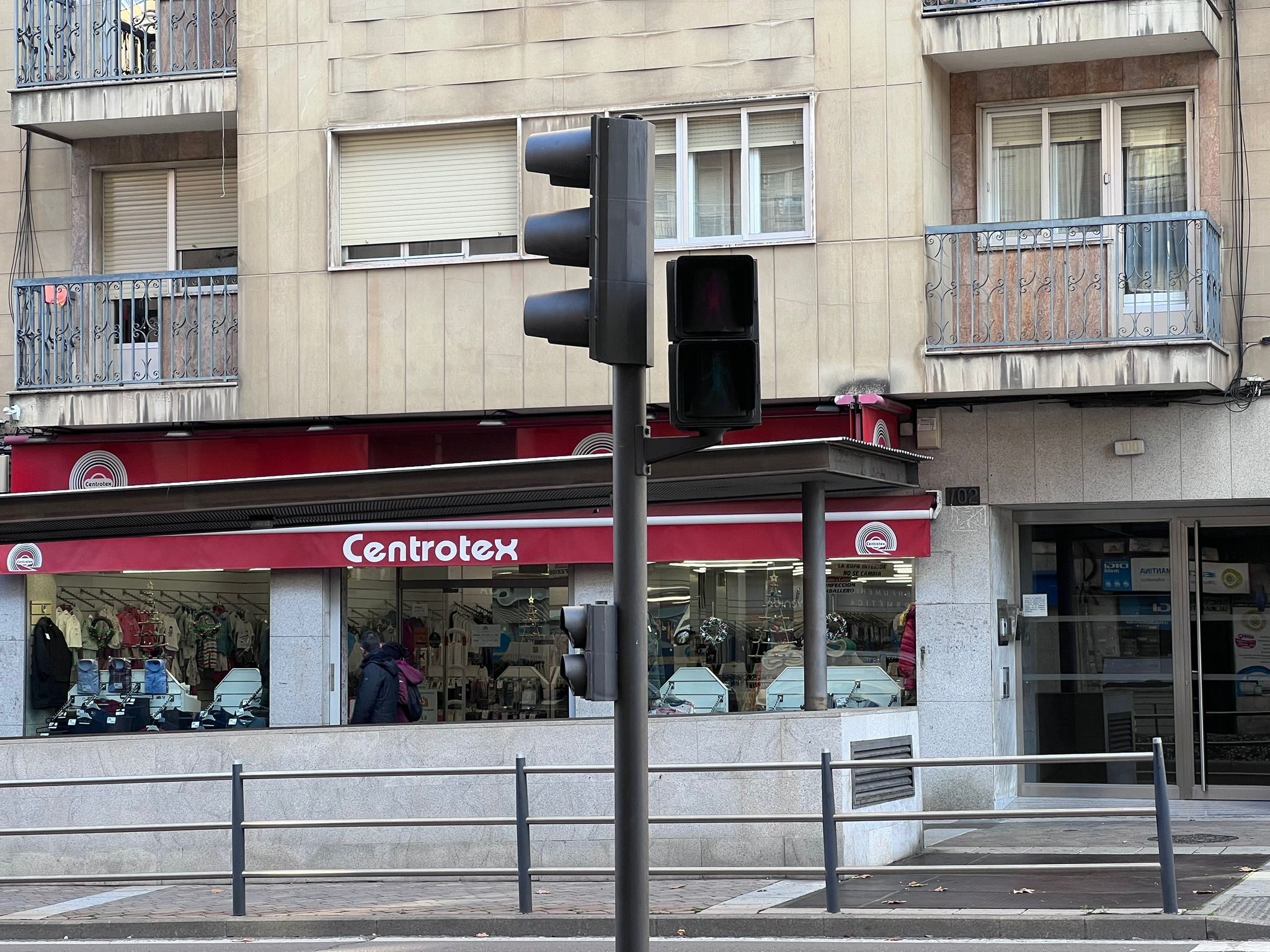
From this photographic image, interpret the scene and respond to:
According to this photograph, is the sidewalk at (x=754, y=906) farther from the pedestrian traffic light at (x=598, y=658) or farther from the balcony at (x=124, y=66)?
the balcony at (x=124, y=66)

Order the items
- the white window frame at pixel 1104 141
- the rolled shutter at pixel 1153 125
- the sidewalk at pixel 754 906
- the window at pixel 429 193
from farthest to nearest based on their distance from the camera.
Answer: the window at pixel 429 193
the rolled shutter at pixel 1153 125
the white window frame at pixel 1104 141
the sidewalk at pixel 754 906

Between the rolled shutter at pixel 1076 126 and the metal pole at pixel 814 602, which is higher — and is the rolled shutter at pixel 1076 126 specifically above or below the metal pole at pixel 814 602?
above

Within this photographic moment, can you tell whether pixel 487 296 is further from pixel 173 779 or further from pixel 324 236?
pixel 173 779

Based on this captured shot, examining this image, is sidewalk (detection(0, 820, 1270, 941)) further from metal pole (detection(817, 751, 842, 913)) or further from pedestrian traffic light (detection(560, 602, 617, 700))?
pedestrian traffic light (detection(560, 602, 617, 700))

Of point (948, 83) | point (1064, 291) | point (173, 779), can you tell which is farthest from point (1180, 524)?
point (173, 779)

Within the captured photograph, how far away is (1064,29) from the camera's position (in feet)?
51.9

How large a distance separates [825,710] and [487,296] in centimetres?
619

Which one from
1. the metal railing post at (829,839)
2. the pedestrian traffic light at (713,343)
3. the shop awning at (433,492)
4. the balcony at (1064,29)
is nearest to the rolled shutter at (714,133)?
the balcony at (1064,29)

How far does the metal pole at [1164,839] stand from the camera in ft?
32.1

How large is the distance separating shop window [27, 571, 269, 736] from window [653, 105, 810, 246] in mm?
5771

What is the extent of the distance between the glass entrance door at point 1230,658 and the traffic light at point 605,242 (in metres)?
11.7

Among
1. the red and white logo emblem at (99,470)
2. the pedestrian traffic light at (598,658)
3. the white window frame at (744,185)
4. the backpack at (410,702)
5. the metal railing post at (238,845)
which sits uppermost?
the white window frame at (744,185)

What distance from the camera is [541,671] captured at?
60.3 ft

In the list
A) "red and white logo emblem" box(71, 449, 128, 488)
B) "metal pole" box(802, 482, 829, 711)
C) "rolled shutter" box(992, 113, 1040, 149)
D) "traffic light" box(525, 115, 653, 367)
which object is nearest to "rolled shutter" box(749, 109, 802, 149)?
"rolled shutter" box(992, 113, 1040, 149)
